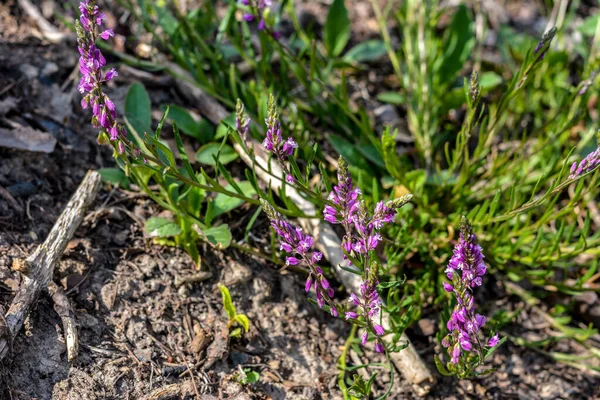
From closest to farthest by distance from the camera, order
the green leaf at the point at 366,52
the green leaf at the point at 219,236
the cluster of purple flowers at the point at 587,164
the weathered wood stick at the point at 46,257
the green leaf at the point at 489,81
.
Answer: the cluster of purple flowers at the point at 587,164, the weathered wood stick at the point at 46,257, the green leaf at the point at 219,236, the green leaf at the point at 489,81, the green leaf at the point at 366,52

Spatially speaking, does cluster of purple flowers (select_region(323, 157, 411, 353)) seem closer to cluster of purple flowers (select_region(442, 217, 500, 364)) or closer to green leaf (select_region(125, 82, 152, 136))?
cluster of purple flowers (select_region(442, 217, 500, 364))

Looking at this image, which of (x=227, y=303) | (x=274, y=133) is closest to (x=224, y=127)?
(x=227, y=303)

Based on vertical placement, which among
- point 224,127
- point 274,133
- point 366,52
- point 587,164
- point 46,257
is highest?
point 366,52

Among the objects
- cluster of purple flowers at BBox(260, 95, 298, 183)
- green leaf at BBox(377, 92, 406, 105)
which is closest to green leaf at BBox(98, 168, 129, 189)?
cluster of purple flowers at BBox(260, 95, 298, 183)

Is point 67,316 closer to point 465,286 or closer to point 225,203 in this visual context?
point 225,203

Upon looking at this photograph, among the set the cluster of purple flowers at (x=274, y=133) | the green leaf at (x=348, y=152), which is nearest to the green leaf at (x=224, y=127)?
the green leaf at (x=348, y=152)

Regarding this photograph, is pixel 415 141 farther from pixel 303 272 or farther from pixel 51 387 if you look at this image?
pixel 51 387

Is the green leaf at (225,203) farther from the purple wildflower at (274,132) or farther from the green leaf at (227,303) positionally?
the purple wildflower at (274,132)
